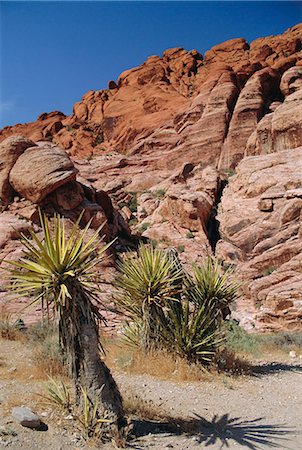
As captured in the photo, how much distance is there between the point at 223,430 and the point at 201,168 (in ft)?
96.6

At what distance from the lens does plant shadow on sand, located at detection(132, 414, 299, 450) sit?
5188 millimetres

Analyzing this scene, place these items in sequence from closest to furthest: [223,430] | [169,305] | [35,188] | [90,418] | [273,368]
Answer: [90,418] < [223,430] < [169,305] < [273,368] < [35,188]

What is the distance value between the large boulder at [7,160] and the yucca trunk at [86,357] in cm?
1497

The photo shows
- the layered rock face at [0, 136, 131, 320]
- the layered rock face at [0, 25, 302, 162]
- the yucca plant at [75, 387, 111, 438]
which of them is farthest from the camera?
the layered rock face at [0, 25, 302, 162]

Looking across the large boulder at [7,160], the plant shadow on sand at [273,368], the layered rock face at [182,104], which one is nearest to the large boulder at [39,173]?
the large boulder at [7,160]

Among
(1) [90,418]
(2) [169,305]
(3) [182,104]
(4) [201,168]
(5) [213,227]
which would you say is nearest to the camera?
(1) [90,418]

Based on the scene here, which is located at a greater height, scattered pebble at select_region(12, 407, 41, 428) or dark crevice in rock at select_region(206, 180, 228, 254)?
dark crevice in rock at select_region(206, 180, 228, 254)

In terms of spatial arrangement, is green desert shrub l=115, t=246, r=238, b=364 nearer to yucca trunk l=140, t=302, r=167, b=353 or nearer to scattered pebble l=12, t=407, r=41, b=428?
yucca trunk l=140, t=302, r=167, b=353

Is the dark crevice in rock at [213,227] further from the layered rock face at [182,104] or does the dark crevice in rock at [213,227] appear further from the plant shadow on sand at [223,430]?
the plant shadow on sand at [223,430]

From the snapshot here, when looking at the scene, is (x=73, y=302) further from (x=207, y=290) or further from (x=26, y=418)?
(x=207, y=290)

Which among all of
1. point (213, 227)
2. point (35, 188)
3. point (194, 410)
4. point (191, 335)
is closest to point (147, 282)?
point (191, 335)

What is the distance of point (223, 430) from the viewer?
18.5 feet

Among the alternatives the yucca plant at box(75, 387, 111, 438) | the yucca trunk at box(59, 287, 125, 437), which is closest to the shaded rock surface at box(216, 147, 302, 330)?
the yucca trunk at box(59, 287, 125, 437)

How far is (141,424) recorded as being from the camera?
570 centimetres
